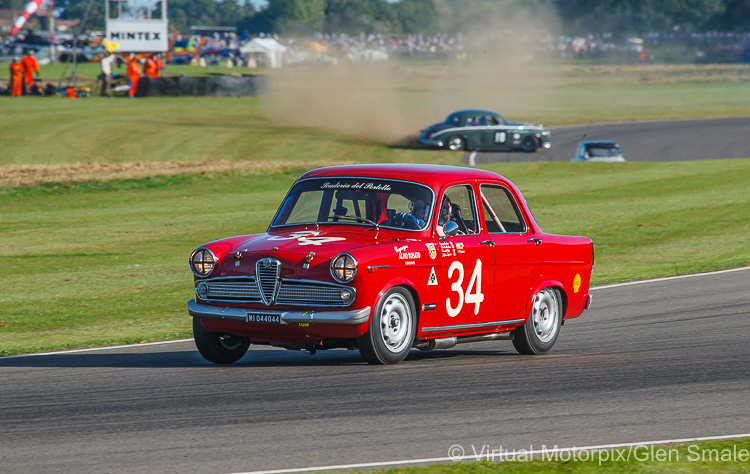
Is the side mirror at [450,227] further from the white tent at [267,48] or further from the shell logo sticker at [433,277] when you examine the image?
the white tent at [267,48]

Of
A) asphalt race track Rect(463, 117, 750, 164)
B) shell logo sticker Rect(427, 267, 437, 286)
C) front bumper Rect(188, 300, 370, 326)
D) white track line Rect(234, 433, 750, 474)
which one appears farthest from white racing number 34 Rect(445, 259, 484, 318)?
asphalt race track Rect(463, 117, 750, 164)

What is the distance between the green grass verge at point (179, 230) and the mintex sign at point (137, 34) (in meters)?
32.9

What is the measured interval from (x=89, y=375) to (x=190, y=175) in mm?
20037

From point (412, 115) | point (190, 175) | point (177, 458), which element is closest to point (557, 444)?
point (177, 458)

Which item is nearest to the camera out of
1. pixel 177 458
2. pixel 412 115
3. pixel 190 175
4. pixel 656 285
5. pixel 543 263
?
pixel 177 458

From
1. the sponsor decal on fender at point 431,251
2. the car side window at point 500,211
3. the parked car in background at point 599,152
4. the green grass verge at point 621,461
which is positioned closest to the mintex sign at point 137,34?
the parked car in background at point 599,152

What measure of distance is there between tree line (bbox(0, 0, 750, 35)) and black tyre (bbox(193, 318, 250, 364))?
195 ft

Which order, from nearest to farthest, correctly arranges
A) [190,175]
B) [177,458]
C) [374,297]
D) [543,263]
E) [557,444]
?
1. [177,458]
2. [557,444]
3. [374,297]
4. [543,263]
5. [190,175]

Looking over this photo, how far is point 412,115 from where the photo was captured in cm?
4666

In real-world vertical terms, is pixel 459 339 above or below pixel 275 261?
below

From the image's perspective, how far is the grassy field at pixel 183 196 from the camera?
13.6m

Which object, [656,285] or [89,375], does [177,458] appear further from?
[656,285]

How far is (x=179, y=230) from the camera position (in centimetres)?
1956

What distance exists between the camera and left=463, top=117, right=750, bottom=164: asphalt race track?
3700cm
